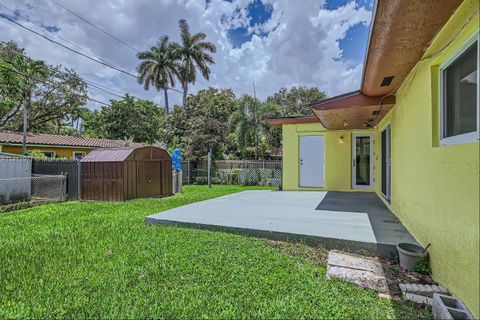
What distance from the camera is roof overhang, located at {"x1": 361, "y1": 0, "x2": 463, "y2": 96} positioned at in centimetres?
227

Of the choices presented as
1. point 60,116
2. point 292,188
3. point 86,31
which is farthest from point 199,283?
point 60,116

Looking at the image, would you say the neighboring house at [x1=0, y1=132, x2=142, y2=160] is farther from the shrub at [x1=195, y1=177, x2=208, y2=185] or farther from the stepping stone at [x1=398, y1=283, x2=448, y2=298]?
the stepping stone at [x1=398, y1=283, x2=448, y2=298]

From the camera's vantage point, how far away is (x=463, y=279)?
2.13 metres

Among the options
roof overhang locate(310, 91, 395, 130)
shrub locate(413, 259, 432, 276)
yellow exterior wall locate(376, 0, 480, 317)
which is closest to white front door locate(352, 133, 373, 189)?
roof overhang locate(310, 91, 395, 130)

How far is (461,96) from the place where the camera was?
2479mm

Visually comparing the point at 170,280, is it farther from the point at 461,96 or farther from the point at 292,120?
the point at 292,120

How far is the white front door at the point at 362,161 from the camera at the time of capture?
29.3ft

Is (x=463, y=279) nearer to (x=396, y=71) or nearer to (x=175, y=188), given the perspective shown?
(x=396, y=71)

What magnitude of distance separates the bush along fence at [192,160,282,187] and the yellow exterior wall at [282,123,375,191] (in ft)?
11.2

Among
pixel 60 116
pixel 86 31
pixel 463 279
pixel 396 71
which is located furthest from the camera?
pixel 60 116

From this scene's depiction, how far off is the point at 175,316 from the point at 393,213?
16.0 ft

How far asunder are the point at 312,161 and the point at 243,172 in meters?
5.33

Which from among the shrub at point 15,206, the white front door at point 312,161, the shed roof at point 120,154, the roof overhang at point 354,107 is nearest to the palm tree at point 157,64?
the shed roof at point 120,154

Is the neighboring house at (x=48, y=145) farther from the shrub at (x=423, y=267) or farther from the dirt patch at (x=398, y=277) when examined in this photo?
the shrub at (x=423, y=267)
